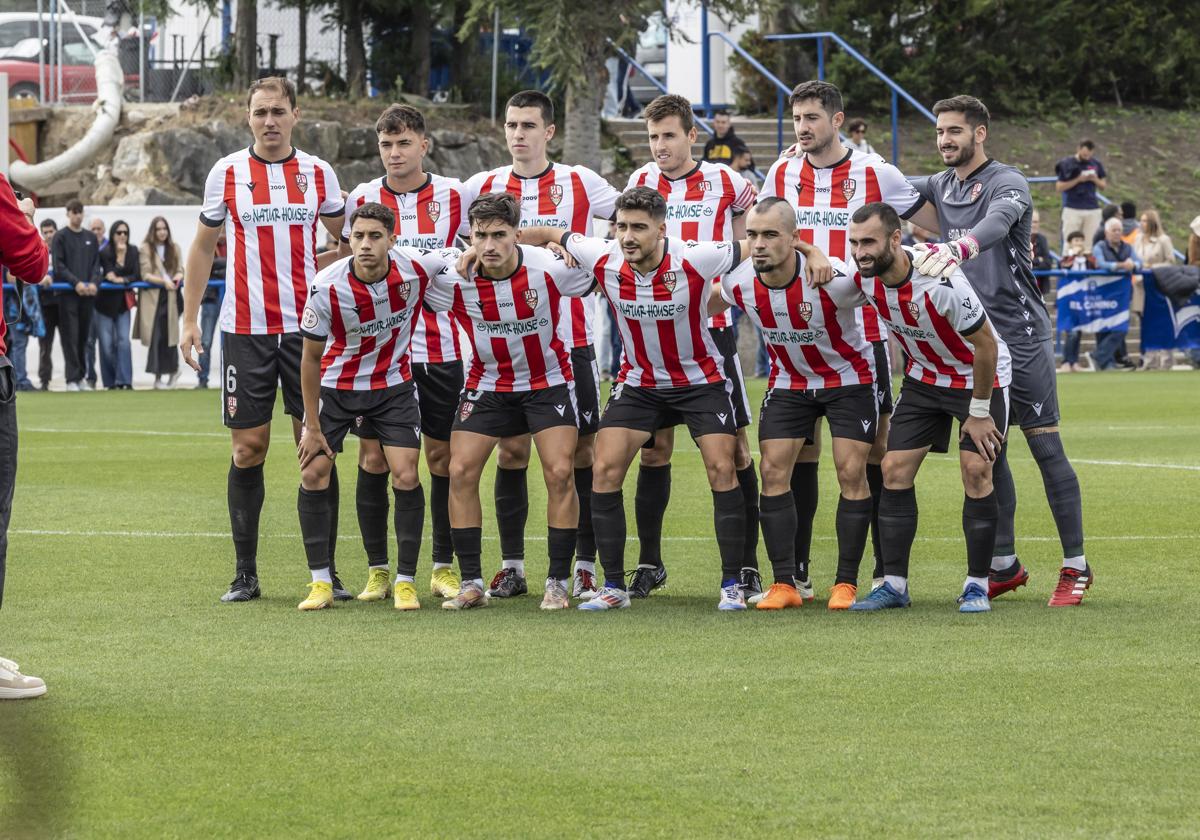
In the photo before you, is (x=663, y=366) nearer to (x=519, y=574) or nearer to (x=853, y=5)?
(x=519, y=574)

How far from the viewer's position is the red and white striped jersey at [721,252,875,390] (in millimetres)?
7898

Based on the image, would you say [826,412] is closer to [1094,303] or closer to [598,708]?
[598,708]

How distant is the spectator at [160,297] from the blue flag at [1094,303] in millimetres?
12327

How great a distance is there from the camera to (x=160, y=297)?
2386cm

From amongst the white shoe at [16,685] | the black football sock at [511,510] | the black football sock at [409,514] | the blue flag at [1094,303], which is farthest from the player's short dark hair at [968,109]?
the blue flag at [1094,303]

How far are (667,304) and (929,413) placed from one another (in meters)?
1.24

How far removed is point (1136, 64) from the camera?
3794cm

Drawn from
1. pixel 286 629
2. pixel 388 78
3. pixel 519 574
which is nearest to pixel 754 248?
pixel 519 574

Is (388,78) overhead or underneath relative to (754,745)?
Answer: overhead

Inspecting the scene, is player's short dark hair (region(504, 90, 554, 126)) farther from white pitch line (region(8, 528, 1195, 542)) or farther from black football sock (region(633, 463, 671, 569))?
white pitch line (region(8, 528, 1195, 542))

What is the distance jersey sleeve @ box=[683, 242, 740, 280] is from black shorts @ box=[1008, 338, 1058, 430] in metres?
1.31

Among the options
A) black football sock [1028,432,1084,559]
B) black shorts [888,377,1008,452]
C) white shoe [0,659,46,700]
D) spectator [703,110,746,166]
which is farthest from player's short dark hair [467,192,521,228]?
spectator [703,110,746,166]

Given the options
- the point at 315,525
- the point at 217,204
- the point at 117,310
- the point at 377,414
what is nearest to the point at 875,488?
the point at 377,414

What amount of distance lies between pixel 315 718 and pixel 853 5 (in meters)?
31.3
